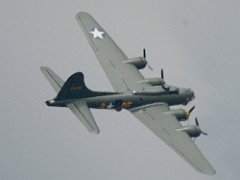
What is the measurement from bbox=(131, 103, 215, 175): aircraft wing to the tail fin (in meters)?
8.19

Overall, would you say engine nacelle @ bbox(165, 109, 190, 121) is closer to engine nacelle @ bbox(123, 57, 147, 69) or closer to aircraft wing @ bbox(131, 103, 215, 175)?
aircraft wing @ bbox(131, 103, 215, 175)

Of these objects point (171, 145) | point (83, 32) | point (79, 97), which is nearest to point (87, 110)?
point (79, 97)

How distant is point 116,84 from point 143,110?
16.8 feet

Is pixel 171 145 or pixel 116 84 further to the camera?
pixel 116 84

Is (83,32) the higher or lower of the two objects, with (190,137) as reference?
higher

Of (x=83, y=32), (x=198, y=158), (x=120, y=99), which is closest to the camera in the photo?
(x=198, y=158)

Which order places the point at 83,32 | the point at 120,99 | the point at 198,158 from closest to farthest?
the point at 198,158 < the point at 120,99 < the point at 83,32

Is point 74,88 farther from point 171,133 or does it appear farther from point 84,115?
point 171,133

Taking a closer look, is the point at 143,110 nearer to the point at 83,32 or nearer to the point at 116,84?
the point at 116,84

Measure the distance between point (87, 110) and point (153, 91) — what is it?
1087 centimetres

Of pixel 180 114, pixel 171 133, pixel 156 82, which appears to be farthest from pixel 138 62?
pixel 171 133

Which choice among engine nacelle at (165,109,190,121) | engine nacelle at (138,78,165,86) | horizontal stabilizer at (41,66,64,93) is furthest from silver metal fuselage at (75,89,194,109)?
horizontal stabilizer at (41,66,64,93)

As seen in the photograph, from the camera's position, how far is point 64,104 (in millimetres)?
108750

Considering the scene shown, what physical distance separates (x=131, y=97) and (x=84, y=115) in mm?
9452
